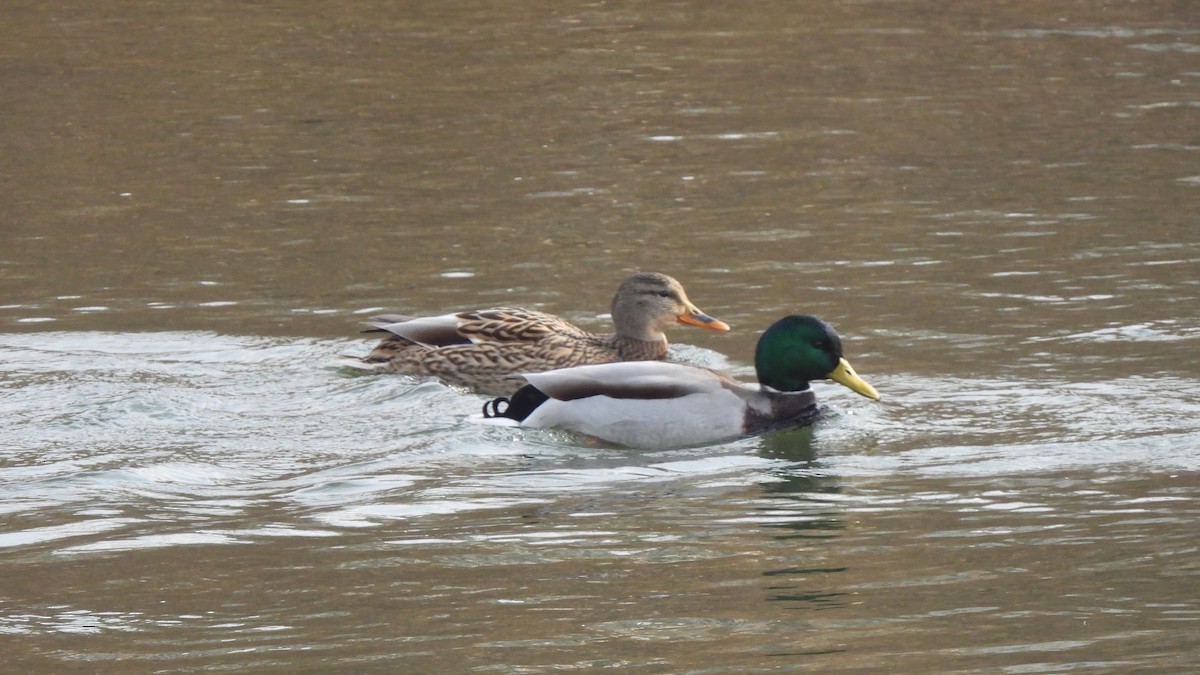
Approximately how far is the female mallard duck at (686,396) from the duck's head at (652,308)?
111 cm

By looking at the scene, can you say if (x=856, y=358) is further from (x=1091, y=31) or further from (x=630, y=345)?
(x=1091, y=31)

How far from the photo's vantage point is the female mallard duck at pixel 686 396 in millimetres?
10188

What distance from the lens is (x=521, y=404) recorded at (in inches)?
413

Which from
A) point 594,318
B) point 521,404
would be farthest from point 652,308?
point 521,404

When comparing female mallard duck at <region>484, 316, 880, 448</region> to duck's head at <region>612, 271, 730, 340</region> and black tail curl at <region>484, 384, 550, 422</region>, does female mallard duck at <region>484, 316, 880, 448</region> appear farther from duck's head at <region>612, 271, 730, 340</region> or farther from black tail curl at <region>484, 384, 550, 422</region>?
duck's head at <region>612, 271, 730, 340</region>

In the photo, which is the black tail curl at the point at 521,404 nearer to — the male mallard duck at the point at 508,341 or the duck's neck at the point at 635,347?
the male mallard duck at the point at 508,341

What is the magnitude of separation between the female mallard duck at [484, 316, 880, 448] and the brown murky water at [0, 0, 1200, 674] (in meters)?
0.16

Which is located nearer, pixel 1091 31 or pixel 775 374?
pixel 775 374

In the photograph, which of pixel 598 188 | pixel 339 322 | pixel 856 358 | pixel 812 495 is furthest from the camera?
pixel 598 188

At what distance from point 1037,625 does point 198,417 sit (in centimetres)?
520

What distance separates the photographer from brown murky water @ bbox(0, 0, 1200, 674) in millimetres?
6980

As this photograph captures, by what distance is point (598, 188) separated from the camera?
1623cm

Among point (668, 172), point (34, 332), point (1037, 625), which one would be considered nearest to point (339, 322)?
point (34, 332)

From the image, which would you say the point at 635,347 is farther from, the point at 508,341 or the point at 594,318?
the point at 594,318
